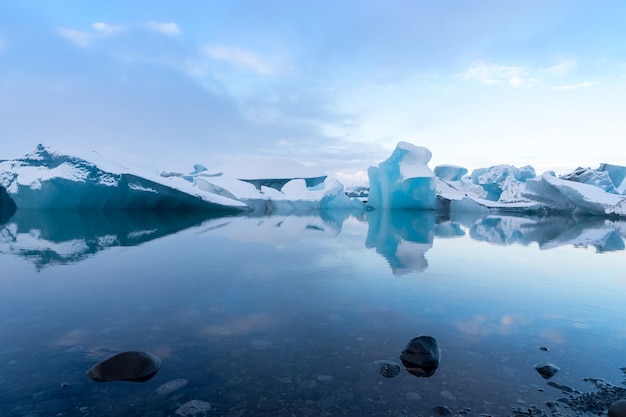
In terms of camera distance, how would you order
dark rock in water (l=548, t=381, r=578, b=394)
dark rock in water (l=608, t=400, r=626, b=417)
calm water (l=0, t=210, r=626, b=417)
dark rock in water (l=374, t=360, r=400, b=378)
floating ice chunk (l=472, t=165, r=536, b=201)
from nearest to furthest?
dark rock in water (l=608, t=400, r=626, b=417)
calm water (l=0, t=210, r=626, b=417)
dark rock in water (l=548, t=381, r=578, b=394)
dark rock in water (l=374, t=360, r=400, b=378)
floating ice chunk (l=472, t=165, r=536, b=201)

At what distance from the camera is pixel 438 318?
10.1 feet

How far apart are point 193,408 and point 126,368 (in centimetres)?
54

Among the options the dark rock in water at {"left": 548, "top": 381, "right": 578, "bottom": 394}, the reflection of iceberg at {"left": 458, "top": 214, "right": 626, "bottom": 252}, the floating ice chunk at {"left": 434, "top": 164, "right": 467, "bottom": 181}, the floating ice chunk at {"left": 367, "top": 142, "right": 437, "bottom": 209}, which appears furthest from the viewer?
the floating ice chunk at {"left": 434, "top": 164, "right": 467, "bottom": 181}

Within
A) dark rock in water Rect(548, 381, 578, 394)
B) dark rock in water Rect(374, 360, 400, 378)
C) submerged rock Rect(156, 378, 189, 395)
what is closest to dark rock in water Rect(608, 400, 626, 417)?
dark rock in water Rect(548, 381, 578, 394)

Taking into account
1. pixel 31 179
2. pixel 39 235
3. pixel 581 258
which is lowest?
pixel 581 258

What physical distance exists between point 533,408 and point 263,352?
1.49m

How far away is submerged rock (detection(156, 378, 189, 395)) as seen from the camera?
188cm

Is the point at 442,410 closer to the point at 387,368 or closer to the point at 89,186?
the point at 387,368

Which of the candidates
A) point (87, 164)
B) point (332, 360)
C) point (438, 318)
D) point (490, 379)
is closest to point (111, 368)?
point (332, 360)

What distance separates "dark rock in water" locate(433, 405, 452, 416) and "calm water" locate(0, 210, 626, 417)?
38 millimetres

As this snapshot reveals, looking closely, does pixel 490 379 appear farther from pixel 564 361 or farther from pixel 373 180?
pixel 373 180

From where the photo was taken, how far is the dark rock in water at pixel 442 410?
175 cm

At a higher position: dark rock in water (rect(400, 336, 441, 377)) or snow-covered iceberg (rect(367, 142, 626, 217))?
snow-covered iceberg (rect(367, 142, 626, 217))

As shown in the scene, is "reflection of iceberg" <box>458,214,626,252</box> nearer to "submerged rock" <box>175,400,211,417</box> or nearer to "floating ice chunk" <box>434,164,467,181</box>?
"submerged rock" <box>175,400,211,417</box>
